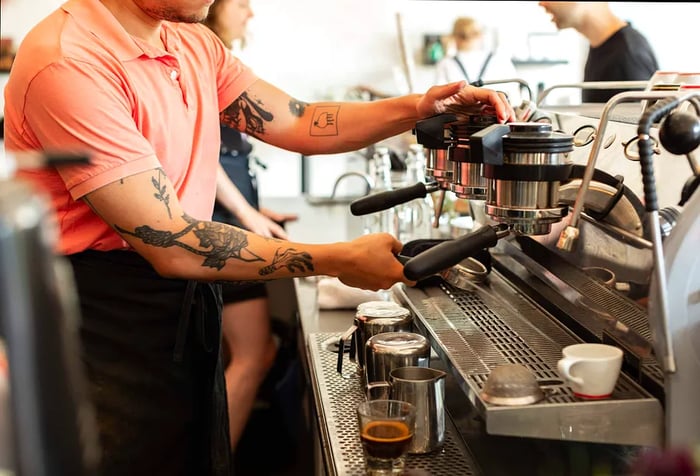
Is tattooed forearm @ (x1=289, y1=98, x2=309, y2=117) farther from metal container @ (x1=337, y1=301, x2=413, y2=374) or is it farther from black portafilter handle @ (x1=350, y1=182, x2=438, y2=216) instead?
metal container @ (x1=337, y1=301, x2=413, y2=374)

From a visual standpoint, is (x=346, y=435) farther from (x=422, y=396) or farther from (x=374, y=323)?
(x=374, y=323)

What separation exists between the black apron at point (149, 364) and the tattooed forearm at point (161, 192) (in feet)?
0.67

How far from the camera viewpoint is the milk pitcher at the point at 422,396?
4.15 ft

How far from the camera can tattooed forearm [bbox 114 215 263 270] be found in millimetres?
1396

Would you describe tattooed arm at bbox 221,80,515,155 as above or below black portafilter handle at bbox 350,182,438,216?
above

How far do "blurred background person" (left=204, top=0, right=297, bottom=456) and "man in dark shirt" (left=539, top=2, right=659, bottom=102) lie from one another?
1.39m

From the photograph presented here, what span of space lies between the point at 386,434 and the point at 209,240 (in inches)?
17.0

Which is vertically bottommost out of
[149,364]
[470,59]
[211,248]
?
[149,364]

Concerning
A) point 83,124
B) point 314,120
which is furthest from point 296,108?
point 83,124

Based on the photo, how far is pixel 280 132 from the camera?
192 cm

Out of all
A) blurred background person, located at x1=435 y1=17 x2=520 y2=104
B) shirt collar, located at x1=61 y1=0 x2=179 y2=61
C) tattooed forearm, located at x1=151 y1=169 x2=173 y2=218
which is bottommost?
tattooed forearm, located at x1=151 y1=169 x2=173 y2=218

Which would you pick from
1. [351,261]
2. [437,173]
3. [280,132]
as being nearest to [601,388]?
[351,261]

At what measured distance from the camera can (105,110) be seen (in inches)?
54.1

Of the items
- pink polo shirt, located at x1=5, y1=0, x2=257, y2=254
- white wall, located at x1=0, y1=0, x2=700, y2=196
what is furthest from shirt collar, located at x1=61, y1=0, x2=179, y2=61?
white wall, located at x1=0, y1=0, x2=700, y2=196
